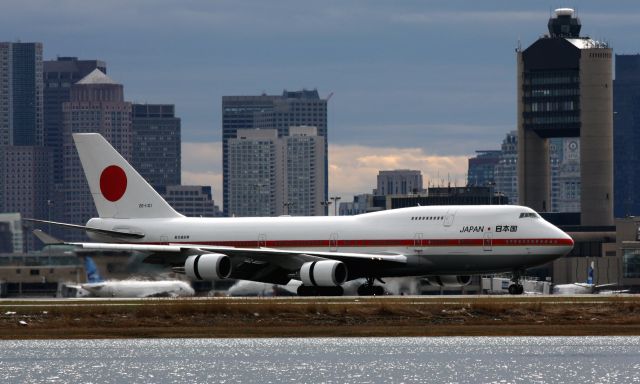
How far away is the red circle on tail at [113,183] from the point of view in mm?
116938

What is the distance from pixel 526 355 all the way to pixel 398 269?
31005 millimetres

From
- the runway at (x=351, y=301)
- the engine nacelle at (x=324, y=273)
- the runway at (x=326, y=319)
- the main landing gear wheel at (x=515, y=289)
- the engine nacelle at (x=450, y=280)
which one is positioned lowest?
the runway at (x=326, y=319)

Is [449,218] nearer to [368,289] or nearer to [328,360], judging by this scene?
[368,289]

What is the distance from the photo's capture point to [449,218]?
342ft

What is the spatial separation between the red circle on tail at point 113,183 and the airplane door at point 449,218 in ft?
80.3

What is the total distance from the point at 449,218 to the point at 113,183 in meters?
25.8

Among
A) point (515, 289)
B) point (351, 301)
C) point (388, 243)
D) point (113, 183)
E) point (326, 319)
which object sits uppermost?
point (113, 183)

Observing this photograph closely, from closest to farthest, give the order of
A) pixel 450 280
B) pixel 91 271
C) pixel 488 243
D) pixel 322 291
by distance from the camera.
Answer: pixel 488 243 < pixel 322 291 < pixel 91 271 < pixel 450 280

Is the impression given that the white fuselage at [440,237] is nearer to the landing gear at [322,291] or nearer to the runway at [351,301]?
Result: the landing gear at [322,291]

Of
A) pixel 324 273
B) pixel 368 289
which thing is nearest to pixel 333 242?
pixel 368 289

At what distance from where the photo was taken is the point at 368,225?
351ft

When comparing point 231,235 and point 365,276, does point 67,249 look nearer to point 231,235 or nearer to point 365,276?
point 231,235

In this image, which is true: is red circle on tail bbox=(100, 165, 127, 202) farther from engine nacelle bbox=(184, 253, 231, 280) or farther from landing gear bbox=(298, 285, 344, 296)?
landing gear bbox=(298, 285, 344, 296)

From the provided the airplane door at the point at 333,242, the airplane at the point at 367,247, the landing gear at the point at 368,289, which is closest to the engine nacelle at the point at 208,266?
the airplane at the point at 367,247
